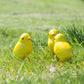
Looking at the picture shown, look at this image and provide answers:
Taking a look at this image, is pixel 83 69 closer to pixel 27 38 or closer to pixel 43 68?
pixel 43 68

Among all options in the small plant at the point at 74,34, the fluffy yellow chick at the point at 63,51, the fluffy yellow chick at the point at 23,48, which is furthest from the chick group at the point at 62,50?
the small plant at the point at 74,34

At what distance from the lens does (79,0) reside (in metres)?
19.6

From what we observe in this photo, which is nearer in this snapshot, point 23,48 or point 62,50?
point 62,50

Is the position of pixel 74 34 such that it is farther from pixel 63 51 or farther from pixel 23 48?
pixel 23 48

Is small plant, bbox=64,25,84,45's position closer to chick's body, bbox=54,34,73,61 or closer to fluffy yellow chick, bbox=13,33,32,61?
chick's body, bbox=54,34,73,61

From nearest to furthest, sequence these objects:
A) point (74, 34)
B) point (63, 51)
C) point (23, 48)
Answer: point (63, 51) → point (23, 48) → point (74, 34)

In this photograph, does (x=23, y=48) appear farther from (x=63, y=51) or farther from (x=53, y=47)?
(x=63, y=51)

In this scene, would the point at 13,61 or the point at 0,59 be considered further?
the point at 0,59

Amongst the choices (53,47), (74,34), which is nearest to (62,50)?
(53,47)

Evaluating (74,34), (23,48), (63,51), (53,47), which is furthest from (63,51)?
(74,34)

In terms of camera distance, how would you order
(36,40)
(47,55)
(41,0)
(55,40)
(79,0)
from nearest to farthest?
(55,40) → (47,55) → (36,40) → (41,0) → (79,0)

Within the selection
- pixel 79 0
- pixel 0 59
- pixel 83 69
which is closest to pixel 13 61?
pixel 0 59

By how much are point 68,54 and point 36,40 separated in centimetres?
108

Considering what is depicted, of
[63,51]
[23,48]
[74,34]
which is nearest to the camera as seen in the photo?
[63,51]
